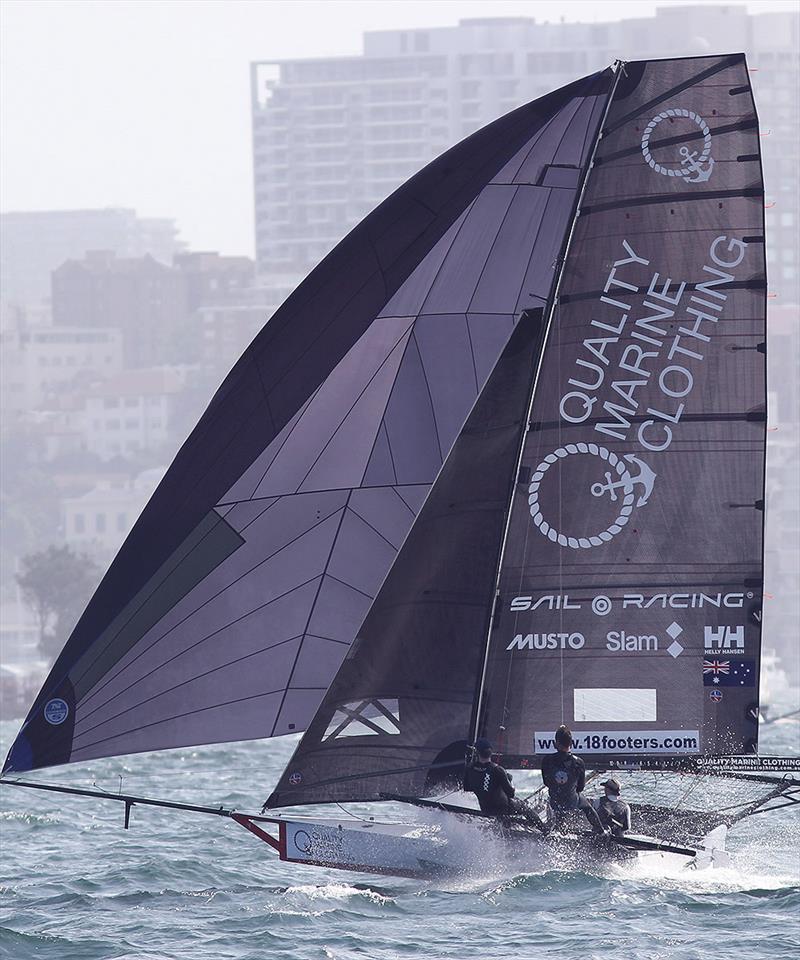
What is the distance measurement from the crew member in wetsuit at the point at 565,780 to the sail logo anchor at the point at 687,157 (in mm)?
3182

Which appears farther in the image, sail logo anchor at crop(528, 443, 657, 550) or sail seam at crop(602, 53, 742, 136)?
sail logo anchor at crop(528, 443, 657, 550)

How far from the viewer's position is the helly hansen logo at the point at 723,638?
10797mm

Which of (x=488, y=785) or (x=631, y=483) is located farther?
(x=631, y=483)

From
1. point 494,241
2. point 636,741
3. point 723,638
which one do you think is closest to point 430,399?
point 494,241

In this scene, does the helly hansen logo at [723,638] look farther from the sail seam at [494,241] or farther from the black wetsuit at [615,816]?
the sail seam at [494,241]

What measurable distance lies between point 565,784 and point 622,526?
4.95 feet

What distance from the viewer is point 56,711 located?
10.4m

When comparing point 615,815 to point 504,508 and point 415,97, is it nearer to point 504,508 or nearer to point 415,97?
point 504,508

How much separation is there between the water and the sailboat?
28 centimetres

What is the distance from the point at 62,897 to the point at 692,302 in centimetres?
507

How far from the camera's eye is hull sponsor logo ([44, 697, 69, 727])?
34.0 feet

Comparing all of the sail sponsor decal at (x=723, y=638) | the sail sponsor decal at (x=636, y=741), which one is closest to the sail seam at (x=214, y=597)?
the sail sponsor decal at (x=636, y=741)

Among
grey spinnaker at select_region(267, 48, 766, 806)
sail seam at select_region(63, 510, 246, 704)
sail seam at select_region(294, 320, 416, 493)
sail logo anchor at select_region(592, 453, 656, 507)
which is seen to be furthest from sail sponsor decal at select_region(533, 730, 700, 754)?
sail seam at select_region(63, 510, 246, 704)

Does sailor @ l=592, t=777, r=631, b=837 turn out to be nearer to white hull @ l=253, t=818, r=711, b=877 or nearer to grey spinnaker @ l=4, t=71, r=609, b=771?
white hull @ l=253, t=818, r=711, b=877
